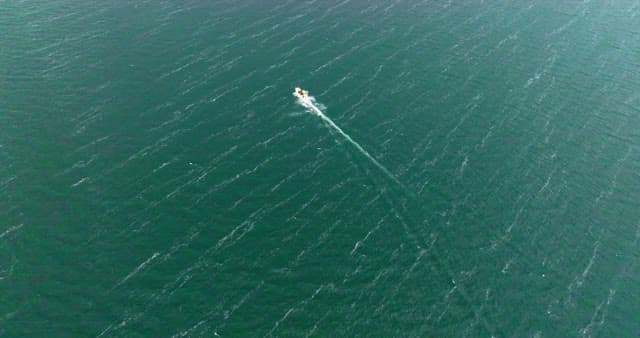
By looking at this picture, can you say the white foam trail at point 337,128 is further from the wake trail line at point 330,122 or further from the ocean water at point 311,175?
the ocean water at point 311,175

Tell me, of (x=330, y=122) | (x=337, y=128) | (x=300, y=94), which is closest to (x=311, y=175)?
(x=337, y=128)

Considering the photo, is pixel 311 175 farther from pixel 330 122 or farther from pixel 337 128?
pixel 330 122

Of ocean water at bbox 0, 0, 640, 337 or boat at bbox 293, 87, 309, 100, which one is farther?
boat at bbox 293, 87, 309, 100

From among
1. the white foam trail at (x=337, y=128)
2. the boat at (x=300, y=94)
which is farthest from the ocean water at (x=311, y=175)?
the boat at (x=300, y=94)

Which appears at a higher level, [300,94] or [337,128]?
[300,94]

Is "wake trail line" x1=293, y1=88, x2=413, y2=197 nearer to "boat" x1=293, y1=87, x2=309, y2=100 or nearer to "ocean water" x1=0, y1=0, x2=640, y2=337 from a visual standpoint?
"boat" x1=293, y1=87, x2=309, y2=100

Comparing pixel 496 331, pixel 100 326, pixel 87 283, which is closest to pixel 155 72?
pixel 87 283

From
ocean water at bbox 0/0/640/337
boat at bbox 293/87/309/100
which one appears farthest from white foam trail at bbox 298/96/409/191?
boat at bbox 293/87/309/100
